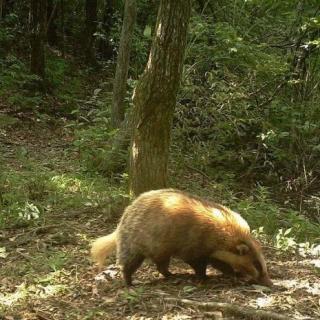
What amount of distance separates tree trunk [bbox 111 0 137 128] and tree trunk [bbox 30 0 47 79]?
172 inches

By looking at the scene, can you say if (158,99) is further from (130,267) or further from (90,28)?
(90,28)

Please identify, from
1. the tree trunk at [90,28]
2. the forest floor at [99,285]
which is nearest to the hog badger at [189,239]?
the forest floor at [99,285]

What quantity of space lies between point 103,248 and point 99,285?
37cm

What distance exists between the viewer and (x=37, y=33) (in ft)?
51.8

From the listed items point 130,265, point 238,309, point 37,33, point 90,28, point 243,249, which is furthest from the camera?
point 90,28

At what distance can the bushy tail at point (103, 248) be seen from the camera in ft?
18.7

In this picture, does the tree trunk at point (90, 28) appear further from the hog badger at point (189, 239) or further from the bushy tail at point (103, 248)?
the hog badger at point (189, 239)

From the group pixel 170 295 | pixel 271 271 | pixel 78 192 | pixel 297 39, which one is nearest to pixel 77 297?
A: pixel 170 295

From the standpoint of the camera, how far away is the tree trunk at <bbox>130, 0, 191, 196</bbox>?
6574mm

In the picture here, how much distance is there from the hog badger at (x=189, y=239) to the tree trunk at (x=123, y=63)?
641 centimetres

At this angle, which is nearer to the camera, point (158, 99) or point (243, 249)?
point (243, 249)

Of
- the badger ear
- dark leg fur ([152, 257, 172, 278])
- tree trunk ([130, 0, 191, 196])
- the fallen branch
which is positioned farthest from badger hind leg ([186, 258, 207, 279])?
tree trunk ([130, 0, 191, 196])

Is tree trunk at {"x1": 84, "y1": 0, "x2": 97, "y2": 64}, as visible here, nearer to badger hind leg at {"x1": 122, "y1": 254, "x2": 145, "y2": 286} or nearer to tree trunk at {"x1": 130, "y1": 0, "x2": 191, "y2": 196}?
tree trunk at {"x1": 130, "y1": 0, "x2": 191, "y2": 196}

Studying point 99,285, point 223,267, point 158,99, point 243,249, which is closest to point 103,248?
point 99,285
